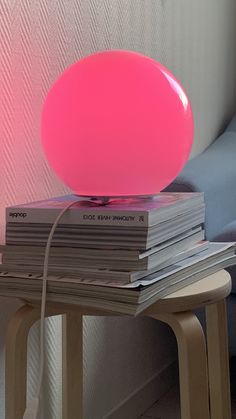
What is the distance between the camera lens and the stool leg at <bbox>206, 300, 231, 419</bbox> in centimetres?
123

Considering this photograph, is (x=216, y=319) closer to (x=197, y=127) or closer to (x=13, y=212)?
(x=13, y=212)

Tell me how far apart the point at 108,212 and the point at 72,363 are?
16.9 inches

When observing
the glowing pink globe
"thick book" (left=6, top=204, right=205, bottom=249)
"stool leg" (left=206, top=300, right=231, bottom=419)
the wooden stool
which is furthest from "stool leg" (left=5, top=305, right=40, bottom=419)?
"stool leg" (left=206, top=300, right=231, bottom=419)

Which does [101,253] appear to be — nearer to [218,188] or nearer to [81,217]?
[81,217]

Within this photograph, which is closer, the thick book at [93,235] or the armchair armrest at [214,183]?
the thick book at [93,235]

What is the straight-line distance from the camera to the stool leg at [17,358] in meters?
1.02

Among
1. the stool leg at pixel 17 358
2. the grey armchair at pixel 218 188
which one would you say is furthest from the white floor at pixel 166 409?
the stool leg at pixel 17 358

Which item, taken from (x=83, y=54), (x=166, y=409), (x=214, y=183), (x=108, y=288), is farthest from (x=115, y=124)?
(x=166, y=409)

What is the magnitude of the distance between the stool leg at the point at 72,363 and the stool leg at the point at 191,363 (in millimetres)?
311

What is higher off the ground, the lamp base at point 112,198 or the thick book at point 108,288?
the lamp base at point 112,198

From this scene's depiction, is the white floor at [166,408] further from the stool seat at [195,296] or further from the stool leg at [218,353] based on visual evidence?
the stool seat at [195,296]

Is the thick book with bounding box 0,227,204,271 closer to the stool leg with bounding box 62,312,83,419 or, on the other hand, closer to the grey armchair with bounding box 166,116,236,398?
the stool leg with bounding box 62,312,83,419

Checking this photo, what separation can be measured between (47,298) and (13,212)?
0.14 meters

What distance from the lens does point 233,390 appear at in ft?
6.12
